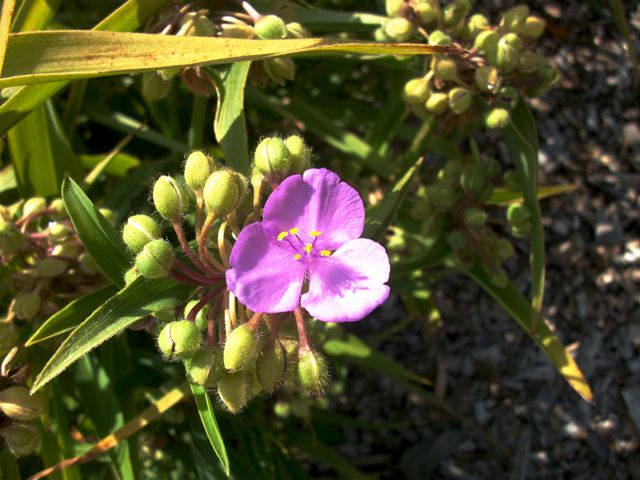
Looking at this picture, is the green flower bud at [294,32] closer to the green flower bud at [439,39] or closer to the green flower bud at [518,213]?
the green flower bud at [439,39]

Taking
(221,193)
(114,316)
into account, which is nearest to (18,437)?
(114,316)

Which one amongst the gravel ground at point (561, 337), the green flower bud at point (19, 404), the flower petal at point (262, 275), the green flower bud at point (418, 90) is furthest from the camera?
the gravel ground at point (561, 337)

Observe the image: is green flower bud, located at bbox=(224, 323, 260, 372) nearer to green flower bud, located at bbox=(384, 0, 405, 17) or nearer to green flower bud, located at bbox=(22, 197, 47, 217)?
green flower bud, located at bbox=(22, 197, 47, 217)

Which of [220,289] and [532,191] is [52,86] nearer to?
[220,289]

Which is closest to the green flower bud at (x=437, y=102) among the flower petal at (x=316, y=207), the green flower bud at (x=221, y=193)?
the flower petal at (x=316, y=207)

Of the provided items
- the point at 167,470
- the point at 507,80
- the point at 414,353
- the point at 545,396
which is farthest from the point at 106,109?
the point at 545,396

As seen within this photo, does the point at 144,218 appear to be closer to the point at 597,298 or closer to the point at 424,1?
the point at 424,1
